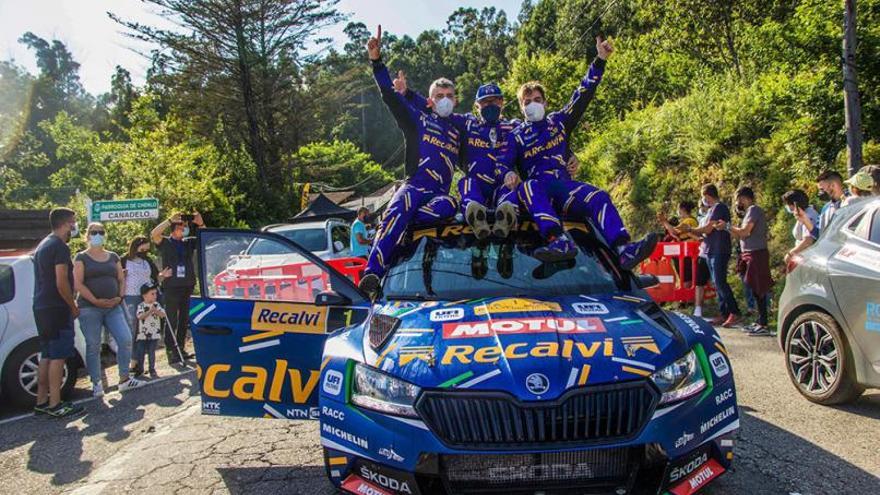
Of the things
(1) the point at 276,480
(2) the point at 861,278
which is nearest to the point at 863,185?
(2) the point at 861,278

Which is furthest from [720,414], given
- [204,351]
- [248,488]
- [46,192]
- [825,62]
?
[46,192]

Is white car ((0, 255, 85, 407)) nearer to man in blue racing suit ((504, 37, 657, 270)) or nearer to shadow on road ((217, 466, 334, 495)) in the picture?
shadow on road ((217, 466, 334, 495))

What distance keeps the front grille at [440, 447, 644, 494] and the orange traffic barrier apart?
812cm

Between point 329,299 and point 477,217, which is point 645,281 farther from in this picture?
point 329,299

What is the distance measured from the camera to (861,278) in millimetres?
4617

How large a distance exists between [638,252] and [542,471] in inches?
74.4

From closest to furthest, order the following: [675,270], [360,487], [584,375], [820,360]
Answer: [584,375] → [360,487] → [820,360] → [675,270]

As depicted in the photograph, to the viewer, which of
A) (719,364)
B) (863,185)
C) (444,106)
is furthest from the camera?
(863,185)

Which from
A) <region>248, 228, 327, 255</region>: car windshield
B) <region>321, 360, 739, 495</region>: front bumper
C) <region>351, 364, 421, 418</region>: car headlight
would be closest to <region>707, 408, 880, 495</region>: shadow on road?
<region>321, 360, 739, 495</region>: front bumper

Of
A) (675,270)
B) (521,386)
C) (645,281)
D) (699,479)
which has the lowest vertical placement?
(699,479)

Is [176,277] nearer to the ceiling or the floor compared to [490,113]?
nearer to the floor

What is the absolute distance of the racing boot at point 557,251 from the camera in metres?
3.98

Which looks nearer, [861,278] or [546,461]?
[546,461]

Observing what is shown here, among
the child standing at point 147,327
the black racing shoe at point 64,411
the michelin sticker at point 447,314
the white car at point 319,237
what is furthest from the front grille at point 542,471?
the white car at point 319,237
